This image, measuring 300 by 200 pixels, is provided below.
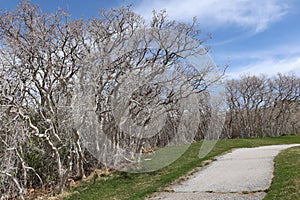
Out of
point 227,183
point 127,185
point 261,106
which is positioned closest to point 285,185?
point 227,183

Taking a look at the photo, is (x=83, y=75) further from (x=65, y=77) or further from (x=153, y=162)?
(x=153, y=162)

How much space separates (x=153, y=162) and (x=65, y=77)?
4107 mm

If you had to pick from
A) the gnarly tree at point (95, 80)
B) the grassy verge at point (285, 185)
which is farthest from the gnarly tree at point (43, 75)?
the grassy verge at point (285, 185)

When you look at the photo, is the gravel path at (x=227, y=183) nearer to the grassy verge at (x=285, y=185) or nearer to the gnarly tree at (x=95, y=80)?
the grassy verge at (x=285, y=185)

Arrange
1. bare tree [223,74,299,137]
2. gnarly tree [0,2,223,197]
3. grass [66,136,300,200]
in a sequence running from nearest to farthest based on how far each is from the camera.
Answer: grass [66,136,300,200]
gnarly tree [0,2,223,197]
bare tree [223,74,299,137]

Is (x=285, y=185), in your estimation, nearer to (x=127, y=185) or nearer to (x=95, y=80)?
(x=127, y=185)

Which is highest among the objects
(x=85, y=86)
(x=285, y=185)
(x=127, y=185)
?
(x=85, y=86)

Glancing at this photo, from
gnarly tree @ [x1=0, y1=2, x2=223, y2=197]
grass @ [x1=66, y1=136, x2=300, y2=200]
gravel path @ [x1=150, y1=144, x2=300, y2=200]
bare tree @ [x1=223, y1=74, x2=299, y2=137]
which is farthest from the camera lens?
bare tree @ [x1=223, y1=74, x2=299, y2=137]

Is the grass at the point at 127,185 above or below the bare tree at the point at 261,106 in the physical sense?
below

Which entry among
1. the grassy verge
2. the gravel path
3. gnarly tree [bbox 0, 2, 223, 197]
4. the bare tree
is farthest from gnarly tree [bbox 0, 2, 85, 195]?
the bare tree

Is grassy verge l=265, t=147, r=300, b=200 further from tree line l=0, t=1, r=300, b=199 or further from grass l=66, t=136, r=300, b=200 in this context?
tree line l=0, t=1, r=300, b=199

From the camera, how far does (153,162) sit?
1095 cm

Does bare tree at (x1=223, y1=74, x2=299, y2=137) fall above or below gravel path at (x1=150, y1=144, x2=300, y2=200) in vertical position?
above

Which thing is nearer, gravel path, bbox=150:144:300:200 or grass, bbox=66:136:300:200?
gravel path, bbox=150:144:300:200
